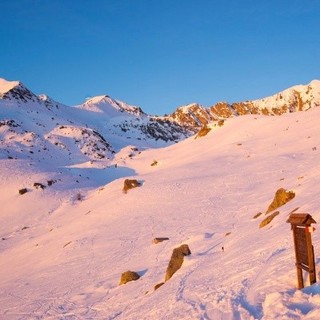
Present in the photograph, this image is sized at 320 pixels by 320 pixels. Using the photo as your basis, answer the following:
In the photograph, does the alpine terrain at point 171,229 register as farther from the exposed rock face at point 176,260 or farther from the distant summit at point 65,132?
the distant summit at point 65,132

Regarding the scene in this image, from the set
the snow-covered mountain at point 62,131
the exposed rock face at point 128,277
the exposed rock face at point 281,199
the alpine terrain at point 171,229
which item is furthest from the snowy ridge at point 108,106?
the exposed rock face at point 128,277

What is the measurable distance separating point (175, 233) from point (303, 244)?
16749 mm


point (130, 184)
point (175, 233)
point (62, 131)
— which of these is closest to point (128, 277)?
point (175, 233)

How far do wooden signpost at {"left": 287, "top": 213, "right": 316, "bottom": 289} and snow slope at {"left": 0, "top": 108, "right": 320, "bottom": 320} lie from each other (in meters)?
0.47

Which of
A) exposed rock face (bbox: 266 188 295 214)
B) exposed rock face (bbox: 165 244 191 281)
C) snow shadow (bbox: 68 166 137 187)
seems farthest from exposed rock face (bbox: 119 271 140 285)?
snow shadow (bbox: 68 166 137 187)

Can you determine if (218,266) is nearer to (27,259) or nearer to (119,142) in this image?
(27,259)

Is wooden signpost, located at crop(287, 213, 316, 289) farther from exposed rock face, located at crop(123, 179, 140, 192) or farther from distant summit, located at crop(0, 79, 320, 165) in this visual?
distant summit, located at crop(0, 79, 320, 165)

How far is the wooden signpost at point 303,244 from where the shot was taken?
379 inches

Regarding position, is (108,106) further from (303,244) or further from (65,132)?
(303,244)

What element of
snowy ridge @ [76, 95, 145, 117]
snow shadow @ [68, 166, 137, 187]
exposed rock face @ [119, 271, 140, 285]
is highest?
snowy ridge @ [76, 95, 145, 117]

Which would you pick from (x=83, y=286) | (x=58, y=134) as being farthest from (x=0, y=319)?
(x=58, y=134)

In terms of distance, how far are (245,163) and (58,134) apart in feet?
193

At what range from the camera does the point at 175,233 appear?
2622 centimetres

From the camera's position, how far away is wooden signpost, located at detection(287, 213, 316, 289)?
379 inches
